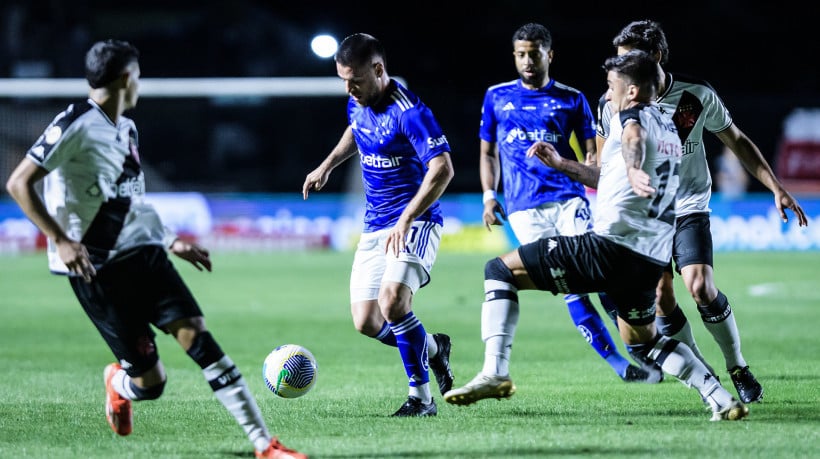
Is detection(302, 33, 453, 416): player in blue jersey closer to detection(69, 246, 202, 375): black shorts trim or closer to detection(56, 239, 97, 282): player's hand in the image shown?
detection(69, 246, 202, 375): black shorts trim

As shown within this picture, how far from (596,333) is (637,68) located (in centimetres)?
301

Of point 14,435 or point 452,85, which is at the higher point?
point 14,435

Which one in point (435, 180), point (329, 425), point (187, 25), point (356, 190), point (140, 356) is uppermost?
point (435, 180)

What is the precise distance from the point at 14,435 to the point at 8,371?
3275 millimetres

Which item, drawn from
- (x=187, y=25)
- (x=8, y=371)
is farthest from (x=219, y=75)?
(x=8, y=371)

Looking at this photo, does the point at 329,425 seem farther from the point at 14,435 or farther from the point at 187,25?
the point at 187,25

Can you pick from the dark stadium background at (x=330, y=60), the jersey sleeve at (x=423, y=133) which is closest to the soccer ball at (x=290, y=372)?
the jersey sleeve at (x=423, y=133)

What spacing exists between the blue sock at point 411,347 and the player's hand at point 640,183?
1763 mm

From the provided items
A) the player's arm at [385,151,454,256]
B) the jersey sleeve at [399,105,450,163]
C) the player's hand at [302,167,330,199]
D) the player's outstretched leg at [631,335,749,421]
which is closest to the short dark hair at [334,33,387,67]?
the jersey sleeve at [399,105,450,163]

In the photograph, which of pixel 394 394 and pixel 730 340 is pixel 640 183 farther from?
pixel 394 394

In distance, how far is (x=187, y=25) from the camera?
35000 mm

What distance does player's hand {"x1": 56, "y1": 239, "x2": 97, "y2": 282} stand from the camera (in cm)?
536

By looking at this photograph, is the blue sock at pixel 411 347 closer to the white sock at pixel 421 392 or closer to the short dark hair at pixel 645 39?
Answer: the white sock at pixel 421 392

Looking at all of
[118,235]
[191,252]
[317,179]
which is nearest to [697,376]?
[317,179]
